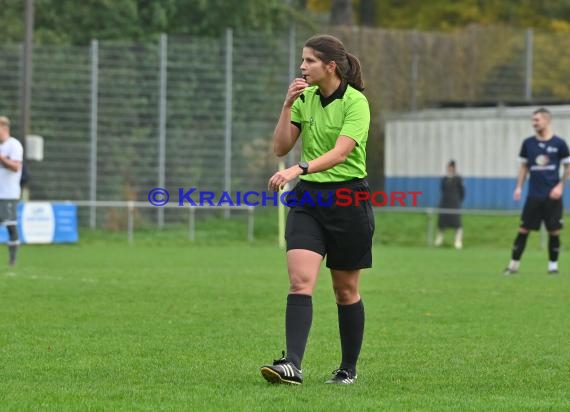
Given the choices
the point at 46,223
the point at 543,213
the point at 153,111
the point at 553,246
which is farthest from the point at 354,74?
the point at 153,111

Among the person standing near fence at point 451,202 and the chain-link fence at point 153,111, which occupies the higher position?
the chain-link fence at point 153,111

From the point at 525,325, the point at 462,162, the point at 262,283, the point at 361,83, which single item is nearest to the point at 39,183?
the point at 462,162

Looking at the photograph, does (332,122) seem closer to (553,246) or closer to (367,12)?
(553,246)

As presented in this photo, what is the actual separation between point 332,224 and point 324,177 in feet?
0.87

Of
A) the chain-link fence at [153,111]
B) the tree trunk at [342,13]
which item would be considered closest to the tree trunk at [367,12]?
the tree trunk at [342,13]

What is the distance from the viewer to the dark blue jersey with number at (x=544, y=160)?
57.1 feet

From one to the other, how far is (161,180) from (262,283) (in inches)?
677

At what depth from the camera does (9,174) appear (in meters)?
17.8

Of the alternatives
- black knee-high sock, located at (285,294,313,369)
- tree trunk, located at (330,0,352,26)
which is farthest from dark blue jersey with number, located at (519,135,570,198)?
tree trunk, located at (330,0,352,26)

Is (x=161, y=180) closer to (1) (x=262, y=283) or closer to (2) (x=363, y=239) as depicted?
(1) (x=262, y=283)

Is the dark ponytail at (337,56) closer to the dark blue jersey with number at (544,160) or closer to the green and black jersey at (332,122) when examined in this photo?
the green and black jersey at (332,122)

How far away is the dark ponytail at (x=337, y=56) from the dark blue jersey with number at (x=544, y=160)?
1014cm

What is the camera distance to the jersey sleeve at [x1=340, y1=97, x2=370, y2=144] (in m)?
7.52

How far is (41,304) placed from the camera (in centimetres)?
1296
